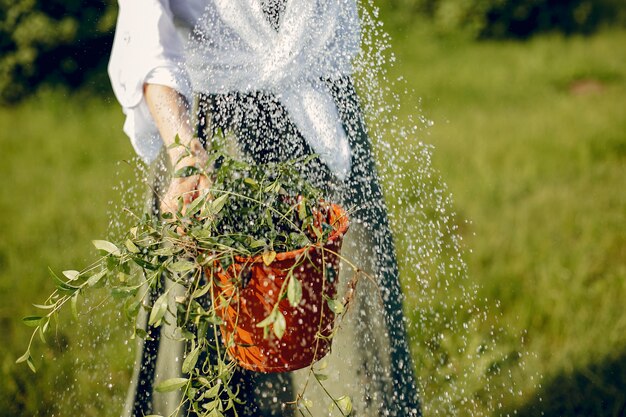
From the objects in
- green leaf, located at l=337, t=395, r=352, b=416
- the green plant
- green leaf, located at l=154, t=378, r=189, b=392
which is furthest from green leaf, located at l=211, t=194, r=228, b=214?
green leaf, located at l=337, t=395, r=352, b=416

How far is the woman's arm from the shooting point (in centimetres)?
164

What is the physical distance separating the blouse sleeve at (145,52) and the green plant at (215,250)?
0.95 feet

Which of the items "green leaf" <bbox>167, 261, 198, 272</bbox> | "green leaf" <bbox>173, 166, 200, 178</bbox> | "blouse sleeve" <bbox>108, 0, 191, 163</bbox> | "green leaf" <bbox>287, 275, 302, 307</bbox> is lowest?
"green leaf" <bbox>287, 275, 302, 307</bbox>

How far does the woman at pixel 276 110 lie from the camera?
1738mm

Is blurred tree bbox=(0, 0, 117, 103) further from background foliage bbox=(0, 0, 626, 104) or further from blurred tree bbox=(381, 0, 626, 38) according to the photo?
blurred tree bbox=(381, 0, 626, 38)

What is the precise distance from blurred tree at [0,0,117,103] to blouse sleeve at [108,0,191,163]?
441 centimetres

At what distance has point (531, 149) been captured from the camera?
4656 millimetres

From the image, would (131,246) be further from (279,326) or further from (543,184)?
(543,184)

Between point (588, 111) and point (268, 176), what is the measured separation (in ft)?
13.4

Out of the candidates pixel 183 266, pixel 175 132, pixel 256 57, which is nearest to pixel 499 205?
pixel 256 57

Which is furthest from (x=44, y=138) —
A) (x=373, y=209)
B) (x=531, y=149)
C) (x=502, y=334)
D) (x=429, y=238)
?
(x=373, y=209)

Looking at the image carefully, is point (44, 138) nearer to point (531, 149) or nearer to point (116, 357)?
point (116, 357)

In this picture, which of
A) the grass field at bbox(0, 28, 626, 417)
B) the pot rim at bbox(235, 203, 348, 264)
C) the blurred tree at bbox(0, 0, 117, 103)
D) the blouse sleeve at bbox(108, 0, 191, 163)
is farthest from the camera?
the blurred tree at bbox(0, 0, 117, 103)

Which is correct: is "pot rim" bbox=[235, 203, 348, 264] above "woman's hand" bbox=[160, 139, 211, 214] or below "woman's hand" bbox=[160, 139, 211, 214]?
below
